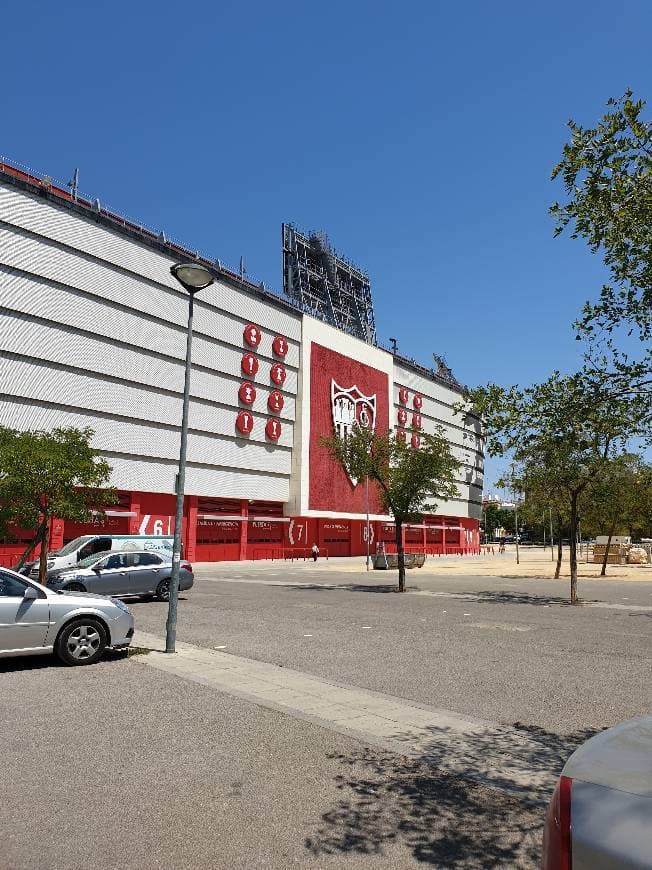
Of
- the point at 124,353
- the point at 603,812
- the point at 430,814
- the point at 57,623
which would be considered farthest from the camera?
the point at 124,353

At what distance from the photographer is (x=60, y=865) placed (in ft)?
12.2

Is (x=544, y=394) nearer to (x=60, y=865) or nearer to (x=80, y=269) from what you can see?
(x=60, y=865)

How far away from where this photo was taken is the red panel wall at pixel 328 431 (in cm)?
5903

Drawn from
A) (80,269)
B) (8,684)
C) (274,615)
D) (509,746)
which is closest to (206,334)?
(80,269)

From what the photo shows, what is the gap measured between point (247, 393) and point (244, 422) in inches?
90.1

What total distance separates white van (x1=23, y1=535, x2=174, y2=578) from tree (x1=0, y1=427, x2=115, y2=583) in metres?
1.01

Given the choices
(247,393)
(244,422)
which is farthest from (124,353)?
(244,422)

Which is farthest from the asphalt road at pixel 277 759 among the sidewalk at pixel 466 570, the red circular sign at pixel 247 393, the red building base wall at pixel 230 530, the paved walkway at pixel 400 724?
the red circular sign at pixel 247 393

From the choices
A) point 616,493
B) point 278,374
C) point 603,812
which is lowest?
point 603,812

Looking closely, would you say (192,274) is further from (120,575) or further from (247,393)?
(247,393)

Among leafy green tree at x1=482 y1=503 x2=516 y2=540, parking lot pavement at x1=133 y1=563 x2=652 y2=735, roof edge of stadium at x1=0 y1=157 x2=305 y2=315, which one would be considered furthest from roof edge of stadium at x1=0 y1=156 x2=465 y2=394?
leafy green tree at x1=482 y1=503 x2=516 y2=540

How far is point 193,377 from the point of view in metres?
49.4

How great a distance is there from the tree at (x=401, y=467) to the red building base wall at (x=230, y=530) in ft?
46.3

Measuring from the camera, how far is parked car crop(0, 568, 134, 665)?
900 centimetres
